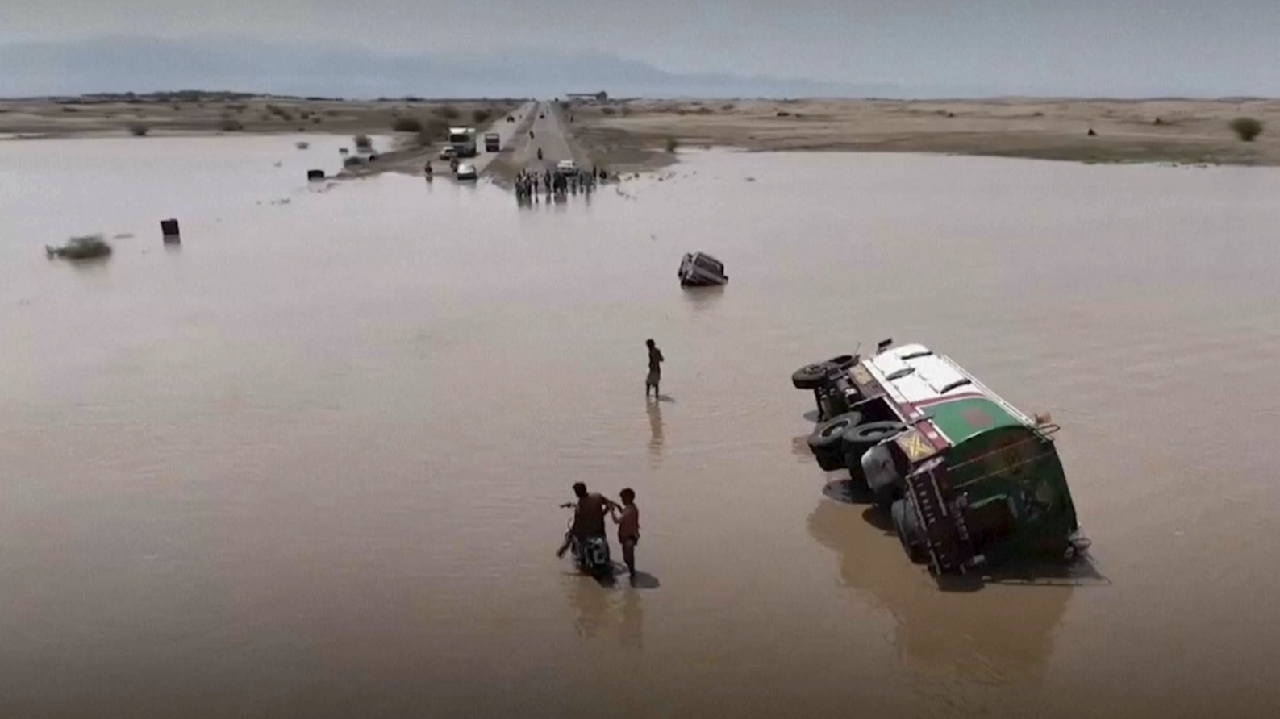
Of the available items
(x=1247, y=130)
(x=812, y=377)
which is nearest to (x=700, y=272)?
(x=812, y=377)

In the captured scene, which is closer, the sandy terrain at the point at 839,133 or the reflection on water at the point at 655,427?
the reflection on water at the point at 655,427

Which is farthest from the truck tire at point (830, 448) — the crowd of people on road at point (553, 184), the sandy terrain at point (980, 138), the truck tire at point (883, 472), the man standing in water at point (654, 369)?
the sandy terrain at point (980, 138)

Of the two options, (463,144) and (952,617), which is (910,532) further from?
(463,144)

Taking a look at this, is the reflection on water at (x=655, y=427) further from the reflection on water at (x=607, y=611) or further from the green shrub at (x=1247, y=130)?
the green shrub at (x=1247, y=130)

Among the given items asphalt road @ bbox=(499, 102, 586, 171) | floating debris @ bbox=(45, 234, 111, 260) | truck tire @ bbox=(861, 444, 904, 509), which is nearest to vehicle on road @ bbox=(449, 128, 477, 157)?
asphalt road @ bbox=(499, 102, 586, 171)

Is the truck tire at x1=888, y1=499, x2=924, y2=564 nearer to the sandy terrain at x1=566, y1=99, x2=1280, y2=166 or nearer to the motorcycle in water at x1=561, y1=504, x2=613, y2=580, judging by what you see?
the motorcycle in water at x1=561, y1=504, x2=613, y2=580

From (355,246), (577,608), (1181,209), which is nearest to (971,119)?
(1181,209)

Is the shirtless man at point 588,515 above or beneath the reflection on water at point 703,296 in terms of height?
above
